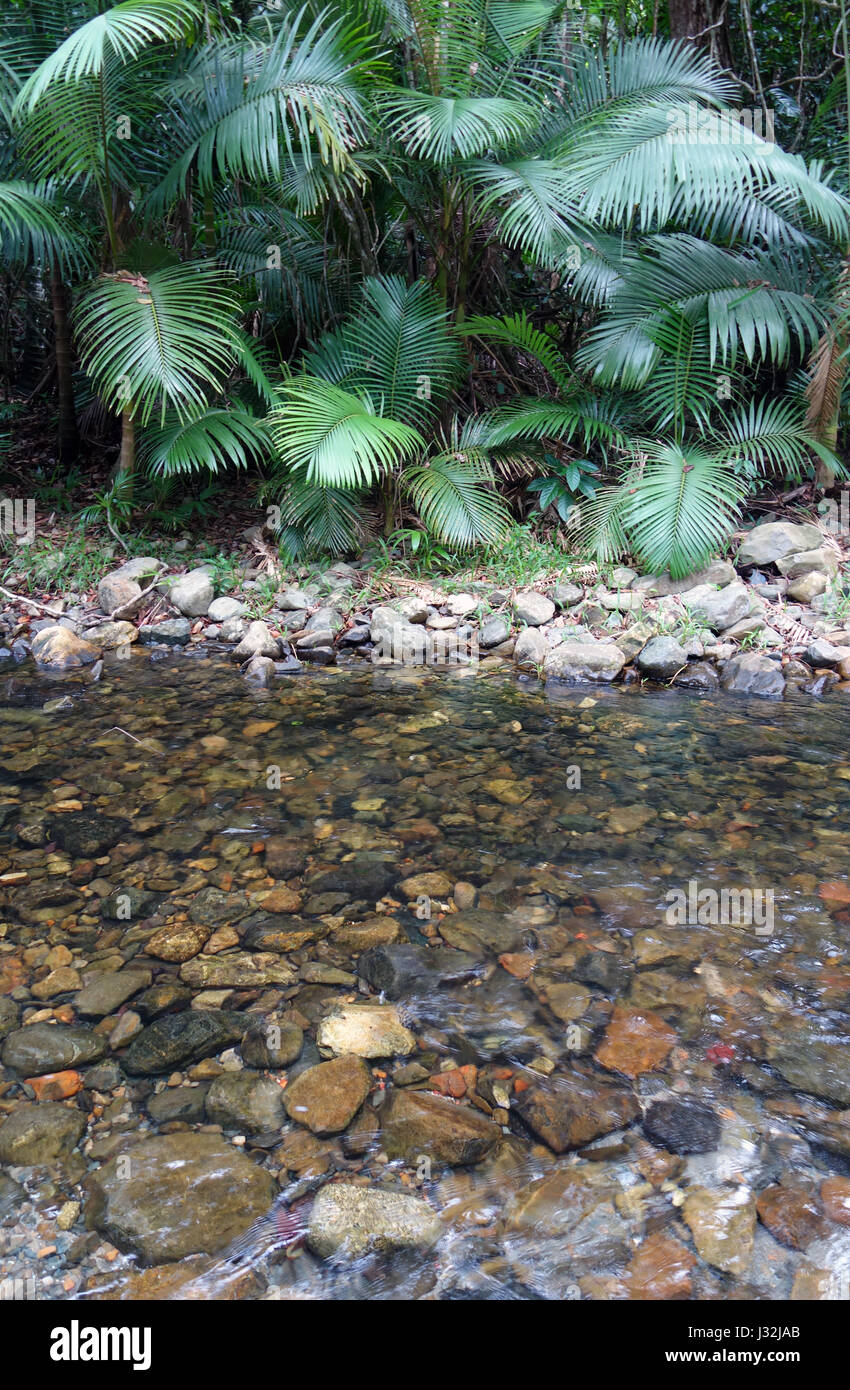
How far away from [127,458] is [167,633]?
1.42 meters

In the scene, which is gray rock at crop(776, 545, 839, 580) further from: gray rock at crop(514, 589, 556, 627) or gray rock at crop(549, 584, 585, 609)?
gray rock at crop(514, 589, 556, 627)

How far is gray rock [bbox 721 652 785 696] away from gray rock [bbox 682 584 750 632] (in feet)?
0.98

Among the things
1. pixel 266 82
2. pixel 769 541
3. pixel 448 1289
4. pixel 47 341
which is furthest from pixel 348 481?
pixel 47 341

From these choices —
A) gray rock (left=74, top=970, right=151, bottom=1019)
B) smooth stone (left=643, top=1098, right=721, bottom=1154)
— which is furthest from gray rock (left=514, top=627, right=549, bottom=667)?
smooth stone (left=643, top=1098, right=721, bottom=1154)

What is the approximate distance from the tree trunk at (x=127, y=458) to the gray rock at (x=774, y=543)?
12.1 ft

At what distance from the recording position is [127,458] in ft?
18.0

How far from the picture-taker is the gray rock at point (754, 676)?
418 cm

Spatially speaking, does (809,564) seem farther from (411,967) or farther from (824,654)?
(411,967)

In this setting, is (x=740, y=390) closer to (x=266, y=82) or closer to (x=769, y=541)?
(x=769, y=541)

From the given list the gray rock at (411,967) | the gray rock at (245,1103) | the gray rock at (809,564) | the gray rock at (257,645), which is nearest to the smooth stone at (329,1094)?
the gray rock at (245,1103)

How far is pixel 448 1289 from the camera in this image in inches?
55.8

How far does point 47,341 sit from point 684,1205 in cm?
768

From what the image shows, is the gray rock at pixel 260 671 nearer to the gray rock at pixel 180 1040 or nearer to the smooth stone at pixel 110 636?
the smooth stone at pixel 110 636

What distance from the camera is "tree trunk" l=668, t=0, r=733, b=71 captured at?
20.3 ft
